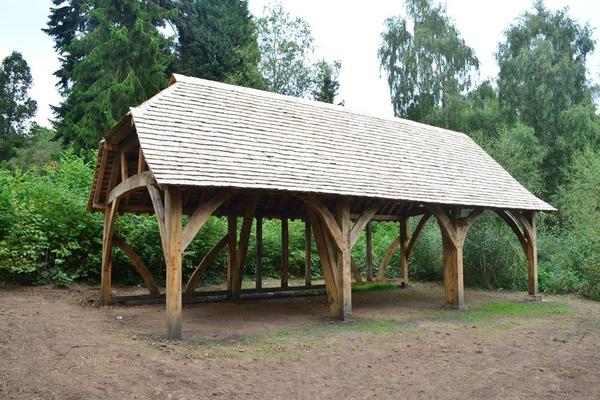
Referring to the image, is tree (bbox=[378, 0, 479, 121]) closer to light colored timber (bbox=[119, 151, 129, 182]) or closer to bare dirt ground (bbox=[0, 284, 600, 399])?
bare dirt ground (bbox=[0, 284, 600, 399])

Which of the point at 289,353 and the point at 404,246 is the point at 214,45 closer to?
the point at 404,246

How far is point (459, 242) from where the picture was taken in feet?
34.9

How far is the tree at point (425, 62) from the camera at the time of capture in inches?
1033

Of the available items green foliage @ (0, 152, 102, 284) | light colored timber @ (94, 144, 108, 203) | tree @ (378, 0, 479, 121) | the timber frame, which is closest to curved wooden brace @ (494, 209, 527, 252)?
the timber frame

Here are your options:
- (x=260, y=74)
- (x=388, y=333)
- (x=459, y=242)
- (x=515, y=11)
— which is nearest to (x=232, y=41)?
(x=260, y=74)

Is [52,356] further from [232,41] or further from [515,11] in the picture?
[515,11]

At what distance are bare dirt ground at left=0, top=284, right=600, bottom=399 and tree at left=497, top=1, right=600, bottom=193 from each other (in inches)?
633

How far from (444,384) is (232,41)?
24.8 m

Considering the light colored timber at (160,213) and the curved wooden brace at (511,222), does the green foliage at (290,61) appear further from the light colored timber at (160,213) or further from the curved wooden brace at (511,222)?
the light colored timber at (160,213)

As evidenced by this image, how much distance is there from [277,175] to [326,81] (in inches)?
895

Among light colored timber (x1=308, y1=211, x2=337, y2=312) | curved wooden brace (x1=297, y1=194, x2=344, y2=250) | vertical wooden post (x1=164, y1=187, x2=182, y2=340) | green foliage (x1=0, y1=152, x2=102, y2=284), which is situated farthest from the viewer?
green foliage (x1=0, y1=152, x2=102, y2=284)

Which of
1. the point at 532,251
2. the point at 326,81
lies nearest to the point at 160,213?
the point at 532,251

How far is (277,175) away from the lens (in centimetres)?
791

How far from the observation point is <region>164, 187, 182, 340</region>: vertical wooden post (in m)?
6.81
